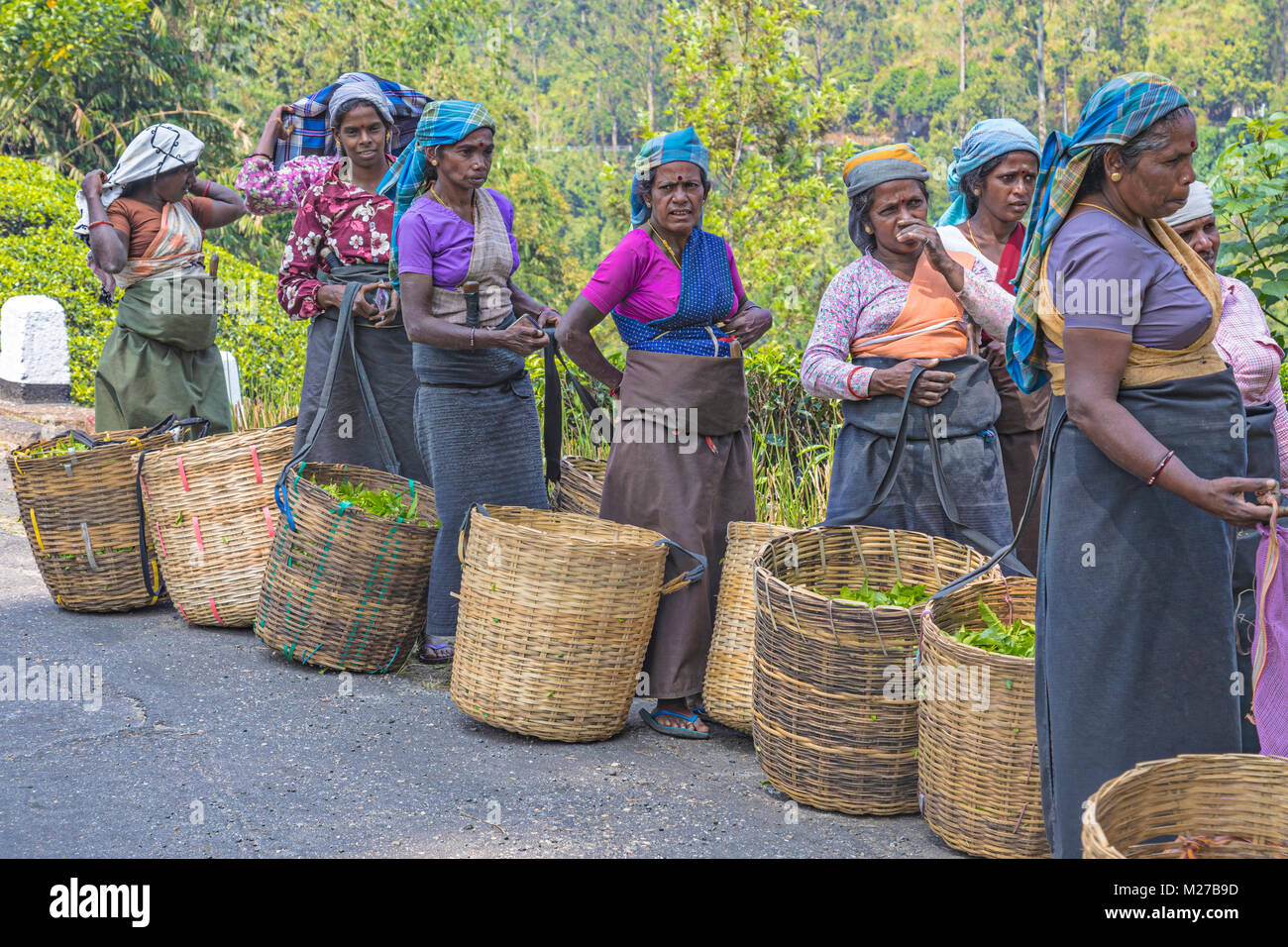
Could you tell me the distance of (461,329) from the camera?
5.12 m

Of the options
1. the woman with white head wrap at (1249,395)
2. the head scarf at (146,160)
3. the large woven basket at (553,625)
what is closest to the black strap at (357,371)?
the large woven basket at (553,625)

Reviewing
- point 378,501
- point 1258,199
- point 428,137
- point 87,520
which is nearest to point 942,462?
point 428,137

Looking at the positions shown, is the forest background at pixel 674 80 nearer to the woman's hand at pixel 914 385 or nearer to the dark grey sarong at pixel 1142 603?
the woman's hand at pixel 914 385

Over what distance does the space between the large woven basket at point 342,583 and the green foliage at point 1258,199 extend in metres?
3.73

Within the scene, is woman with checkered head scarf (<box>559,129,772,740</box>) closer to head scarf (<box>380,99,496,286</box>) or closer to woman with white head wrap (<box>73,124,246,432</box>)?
head scarf (<box>380,99,496,286</box>)

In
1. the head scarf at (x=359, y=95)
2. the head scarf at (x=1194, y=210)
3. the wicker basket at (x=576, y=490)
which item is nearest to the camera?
the head scarf at (x=1194, y=210)

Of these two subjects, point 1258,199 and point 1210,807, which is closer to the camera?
point 1210,807

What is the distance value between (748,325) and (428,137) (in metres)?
1.42

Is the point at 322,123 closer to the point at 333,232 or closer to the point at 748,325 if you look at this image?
the point at 333,232

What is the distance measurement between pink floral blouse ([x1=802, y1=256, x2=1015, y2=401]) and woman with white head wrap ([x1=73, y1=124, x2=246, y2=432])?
11.6 feet

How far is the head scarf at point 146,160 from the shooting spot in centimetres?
657

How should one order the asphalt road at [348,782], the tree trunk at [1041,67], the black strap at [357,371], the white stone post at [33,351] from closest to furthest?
1. the asphalt road at [348,782]
2. the black strap at [357,371]
3. the white stone post at [33,351]
4. the tree trunk at [1041,67]

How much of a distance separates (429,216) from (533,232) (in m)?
29.2

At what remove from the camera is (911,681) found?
392 centimetres
